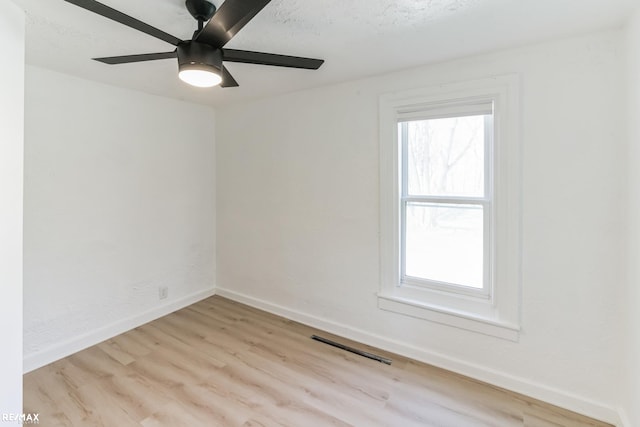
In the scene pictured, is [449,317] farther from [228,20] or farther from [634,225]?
[228,20]

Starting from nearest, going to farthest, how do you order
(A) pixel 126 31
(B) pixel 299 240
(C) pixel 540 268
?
1. (A) pixel 126 31
2. (C) pixel 540 268
3. (B) pixel 299 240

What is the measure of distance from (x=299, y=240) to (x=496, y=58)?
2.16m

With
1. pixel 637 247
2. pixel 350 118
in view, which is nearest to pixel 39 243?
pixel 350 118

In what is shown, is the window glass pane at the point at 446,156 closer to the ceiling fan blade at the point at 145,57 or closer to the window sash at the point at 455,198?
the window sash at the point at 455,198

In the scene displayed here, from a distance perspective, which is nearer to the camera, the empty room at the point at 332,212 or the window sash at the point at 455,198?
the empty room at the point at 332,212

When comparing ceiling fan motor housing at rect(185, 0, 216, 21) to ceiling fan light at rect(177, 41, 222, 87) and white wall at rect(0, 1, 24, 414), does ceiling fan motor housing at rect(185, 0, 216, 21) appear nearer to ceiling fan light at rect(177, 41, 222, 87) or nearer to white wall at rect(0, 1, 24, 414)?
ceiling fan light at rect(177, 41, 222, 87)

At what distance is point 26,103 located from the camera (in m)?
2.30

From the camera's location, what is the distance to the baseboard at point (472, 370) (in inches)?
75.3

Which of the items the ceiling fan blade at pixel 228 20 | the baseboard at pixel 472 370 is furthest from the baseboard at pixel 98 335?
the ceiling fan blade at pixel 228 20

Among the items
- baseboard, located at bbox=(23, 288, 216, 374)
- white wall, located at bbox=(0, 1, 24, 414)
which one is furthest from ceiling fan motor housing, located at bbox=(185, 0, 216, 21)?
baseboard, located at bbox=(23, 288, 216, 374)

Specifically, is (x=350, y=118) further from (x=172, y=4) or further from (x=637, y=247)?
(x=637, y=247)

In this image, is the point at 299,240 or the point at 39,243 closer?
the point at 39,243

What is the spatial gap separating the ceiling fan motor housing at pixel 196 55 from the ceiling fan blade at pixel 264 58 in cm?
9

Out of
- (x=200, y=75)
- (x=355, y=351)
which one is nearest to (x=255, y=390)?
Answer: (x=355, y=351)
